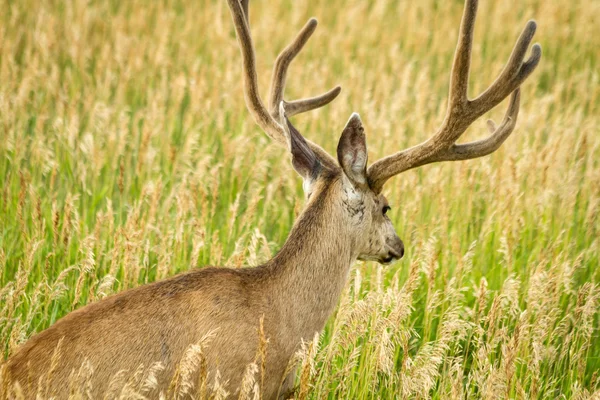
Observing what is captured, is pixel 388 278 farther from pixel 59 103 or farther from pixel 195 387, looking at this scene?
pixel 59 103

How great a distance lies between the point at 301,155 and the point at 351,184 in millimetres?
291

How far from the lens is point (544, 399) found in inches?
181

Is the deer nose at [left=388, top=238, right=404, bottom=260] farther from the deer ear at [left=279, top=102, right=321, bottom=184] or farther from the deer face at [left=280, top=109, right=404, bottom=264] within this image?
the deer ear at [left=279, top=102, right=321, bottom=184]

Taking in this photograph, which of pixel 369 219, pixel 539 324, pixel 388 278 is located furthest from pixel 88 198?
pixel 539 324

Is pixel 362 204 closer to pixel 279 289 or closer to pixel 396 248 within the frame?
pixel 396 248

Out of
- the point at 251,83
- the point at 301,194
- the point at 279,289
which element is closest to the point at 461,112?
the point at 251,83

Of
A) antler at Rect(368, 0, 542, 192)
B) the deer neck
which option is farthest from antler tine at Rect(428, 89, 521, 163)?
the deer neck

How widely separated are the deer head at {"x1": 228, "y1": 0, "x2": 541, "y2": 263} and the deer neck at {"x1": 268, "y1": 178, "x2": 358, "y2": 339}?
0.25 ft

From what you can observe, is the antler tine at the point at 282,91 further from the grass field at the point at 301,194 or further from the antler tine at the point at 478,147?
the antler tine at the point at 478,147

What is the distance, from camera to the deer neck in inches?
159

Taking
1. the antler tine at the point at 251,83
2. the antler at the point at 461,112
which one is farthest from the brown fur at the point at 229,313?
the antler tine at the point at 251,83

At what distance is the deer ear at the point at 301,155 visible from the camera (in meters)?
4.14

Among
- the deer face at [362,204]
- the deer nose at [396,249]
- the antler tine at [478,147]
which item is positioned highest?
the antler tine at [478,147]

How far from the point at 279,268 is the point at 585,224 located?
10.4ft
